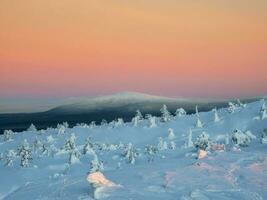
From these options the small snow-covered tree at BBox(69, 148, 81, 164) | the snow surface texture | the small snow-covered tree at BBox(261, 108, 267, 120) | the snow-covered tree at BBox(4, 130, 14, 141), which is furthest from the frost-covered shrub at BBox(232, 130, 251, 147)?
the snow-covered tree at BBox(4, 130, 14, 141)

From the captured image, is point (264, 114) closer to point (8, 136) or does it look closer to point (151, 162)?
point (151, 162)

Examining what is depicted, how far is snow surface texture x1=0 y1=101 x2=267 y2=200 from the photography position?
17.0 metres

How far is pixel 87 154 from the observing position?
43.7 metres

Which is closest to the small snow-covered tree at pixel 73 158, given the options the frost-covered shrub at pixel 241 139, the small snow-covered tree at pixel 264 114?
the frost-covered shrub at pixel 241 139

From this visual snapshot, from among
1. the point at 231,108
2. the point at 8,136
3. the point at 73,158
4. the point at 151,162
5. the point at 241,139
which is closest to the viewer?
the point at 151,162

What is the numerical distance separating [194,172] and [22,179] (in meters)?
18.8

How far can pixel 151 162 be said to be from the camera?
26828 mm

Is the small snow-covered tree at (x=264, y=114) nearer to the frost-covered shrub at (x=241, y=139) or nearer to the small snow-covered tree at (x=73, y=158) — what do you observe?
the frost-covered shrub at (x=241, y=139)

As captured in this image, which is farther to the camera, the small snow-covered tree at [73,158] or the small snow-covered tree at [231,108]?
the small snow-covered tree at [231,108]

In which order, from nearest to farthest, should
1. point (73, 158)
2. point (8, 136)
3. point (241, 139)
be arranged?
point (241, 139) → point (73, 158) → point (8, 136)

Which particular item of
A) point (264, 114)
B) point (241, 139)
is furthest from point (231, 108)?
point (241, 139)

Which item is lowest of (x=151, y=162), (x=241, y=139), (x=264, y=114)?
(x=151, y=162)

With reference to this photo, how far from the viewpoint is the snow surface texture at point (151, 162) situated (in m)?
17.0

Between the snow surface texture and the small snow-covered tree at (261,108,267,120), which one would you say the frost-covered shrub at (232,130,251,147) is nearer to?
the snow surface texture
